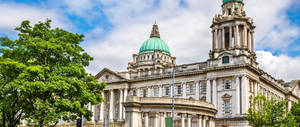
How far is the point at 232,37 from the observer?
71000mm

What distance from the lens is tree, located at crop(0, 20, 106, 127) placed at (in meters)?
32.8

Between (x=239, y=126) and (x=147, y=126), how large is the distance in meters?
26.1

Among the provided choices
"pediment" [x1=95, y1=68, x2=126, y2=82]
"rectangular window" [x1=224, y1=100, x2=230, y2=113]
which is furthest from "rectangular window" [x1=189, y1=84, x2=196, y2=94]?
"pediment" [x1=95, y1=68, x2=126, y2=82]

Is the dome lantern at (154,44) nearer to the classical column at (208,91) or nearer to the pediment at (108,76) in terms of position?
the pediment at (108,76)

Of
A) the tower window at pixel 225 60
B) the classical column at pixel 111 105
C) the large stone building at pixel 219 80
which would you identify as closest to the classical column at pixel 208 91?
the large stone building at pixel 219 80

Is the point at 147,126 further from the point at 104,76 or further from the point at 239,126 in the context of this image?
the point at 104,76

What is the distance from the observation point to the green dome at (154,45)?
117312mm

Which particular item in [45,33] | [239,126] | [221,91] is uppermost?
[45,33]

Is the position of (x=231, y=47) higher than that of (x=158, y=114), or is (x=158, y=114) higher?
(x=231, y=47)

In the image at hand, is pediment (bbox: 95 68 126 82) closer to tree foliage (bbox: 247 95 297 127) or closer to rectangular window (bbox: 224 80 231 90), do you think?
rectangular window (bbox: 224 80 231 90)

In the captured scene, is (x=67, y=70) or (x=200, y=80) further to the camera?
(x=200, y=80)

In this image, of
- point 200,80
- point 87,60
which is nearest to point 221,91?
point 200,80

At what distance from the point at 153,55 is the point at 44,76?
80.5 m

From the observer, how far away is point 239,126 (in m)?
62.3
